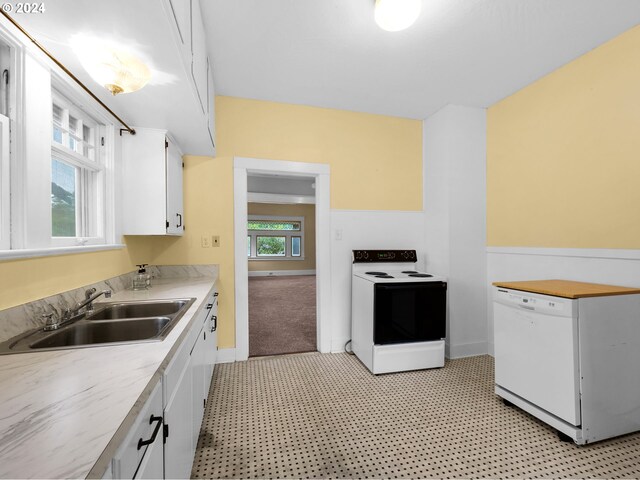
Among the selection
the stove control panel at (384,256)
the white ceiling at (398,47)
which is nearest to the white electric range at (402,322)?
the stove control panel at (384,256)

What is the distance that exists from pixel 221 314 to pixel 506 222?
292 centimetres

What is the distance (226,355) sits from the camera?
2.78 metres

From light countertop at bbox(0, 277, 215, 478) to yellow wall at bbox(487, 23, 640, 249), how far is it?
9.19ft

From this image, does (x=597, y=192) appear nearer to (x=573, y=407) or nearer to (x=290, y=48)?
(x=573, y=407)

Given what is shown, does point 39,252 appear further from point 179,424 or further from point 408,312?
point 408,312

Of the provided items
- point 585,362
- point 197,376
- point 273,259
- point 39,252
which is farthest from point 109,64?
point 273,259

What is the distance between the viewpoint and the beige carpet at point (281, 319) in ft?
10.6

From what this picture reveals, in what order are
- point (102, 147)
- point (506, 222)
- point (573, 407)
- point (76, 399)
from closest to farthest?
point (76, 399)
point (573, 407)
point (102, 147)
point (506, 222)

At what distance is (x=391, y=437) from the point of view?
1729 mm

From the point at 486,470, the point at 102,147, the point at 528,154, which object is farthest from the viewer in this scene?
the point at 528,154

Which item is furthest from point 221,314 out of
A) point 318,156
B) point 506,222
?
point 506,222

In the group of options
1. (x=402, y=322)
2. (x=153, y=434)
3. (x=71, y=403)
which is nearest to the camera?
(x=71, y=403)

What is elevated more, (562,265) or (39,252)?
(39,252)

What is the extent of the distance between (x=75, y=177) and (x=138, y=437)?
→ 1.77m
